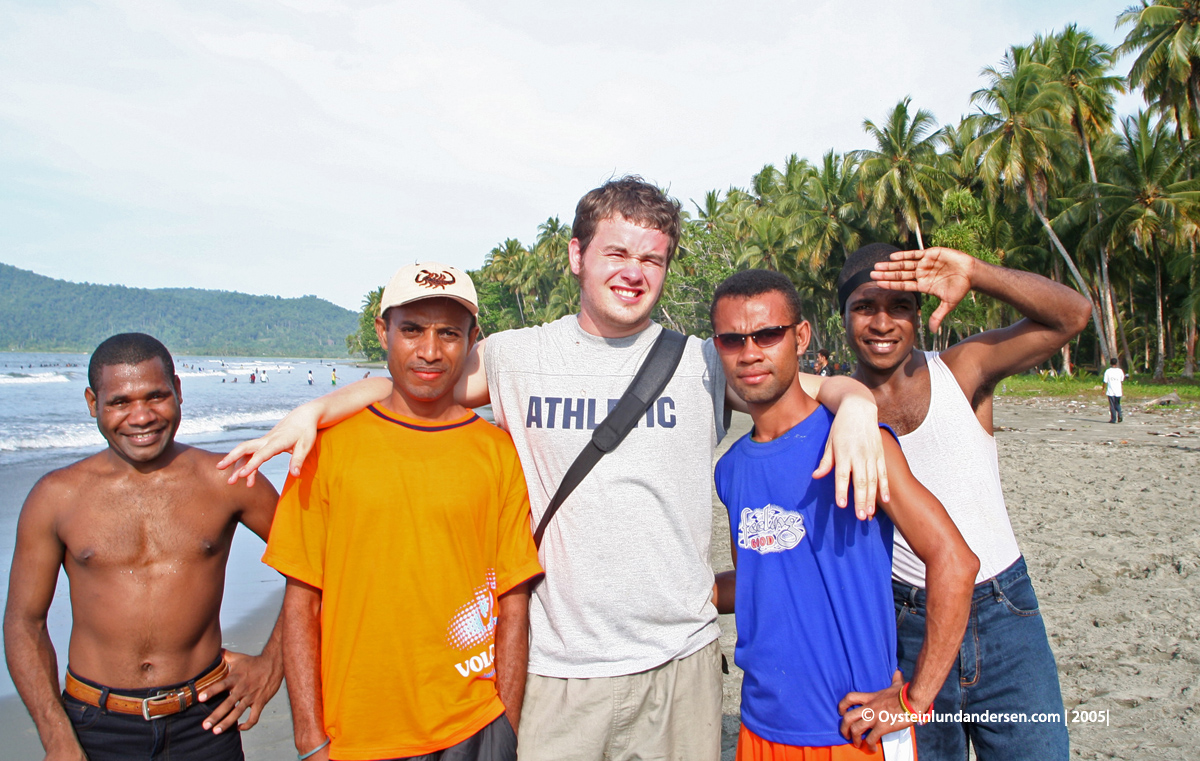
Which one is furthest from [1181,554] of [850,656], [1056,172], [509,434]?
→ [1056,172]

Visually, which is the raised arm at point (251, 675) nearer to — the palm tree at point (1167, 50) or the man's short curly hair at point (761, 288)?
the man's short curly hair at point (761, 288)

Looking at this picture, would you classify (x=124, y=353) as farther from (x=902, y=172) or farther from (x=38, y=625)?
(x=902, y=172)

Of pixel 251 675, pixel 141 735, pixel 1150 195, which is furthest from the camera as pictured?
pixel 1150 195

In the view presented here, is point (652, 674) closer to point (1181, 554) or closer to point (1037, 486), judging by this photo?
point (1181, 554)

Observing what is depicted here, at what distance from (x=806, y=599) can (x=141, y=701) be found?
232 cm

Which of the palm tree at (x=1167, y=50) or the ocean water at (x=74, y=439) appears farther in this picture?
the palm tree at (x=1167, y=50)

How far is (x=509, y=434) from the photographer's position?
2.61 m

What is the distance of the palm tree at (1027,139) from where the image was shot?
30.2 m

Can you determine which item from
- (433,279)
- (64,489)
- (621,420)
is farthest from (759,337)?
(64,489)

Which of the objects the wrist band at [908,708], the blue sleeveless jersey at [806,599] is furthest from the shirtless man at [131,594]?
the wrist band at [908,708]

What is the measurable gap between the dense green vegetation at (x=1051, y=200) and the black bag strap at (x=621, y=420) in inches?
1279

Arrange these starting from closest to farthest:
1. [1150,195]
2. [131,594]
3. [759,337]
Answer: [759,337] → [131,594] → [1150,195]

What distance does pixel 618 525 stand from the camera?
2391mm

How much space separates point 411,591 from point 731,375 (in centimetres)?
126
